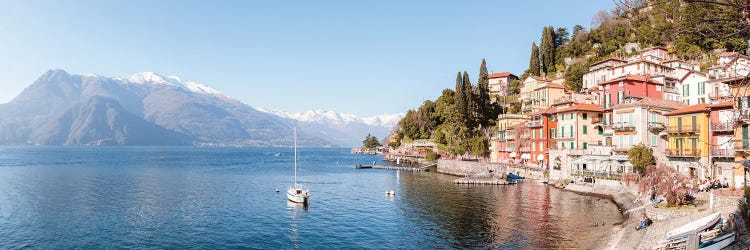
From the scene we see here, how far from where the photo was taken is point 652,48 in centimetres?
9444

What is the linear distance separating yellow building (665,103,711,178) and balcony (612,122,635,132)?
4552 mm

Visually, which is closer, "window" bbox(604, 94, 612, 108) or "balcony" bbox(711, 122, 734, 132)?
"balcony" bbox(711, 122, 734, 132)

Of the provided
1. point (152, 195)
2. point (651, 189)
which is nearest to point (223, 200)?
point (152, 195)

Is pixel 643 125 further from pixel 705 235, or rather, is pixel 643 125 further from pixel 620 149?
pixel 705 235

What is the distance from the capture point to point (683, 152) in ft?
170

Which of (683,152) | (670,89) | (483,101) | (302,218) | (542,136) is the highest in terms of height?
(483,101)

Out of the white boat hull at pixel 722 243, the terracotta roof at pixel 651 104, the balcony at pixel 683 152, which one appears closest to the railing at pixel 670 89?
the terracotta roof at pixel 651 104

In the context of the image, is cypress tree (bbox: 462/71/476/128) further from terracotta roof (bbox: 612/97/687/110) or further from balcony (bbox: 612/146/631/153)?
balcony (bbox: 612/146/631/153)

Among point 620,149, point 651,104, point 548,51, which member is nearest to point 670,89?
point 651,104

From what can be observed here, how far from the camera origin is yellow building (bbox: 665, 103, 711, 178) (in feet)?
161

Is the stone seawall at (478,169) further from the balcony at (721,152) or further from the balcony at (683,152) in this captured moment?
the balcony at (721,152)

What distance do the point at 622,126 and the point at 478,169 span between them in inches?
1282

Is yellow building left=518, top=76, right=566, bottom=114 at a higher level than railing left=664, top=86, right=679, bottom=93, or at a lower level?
higher

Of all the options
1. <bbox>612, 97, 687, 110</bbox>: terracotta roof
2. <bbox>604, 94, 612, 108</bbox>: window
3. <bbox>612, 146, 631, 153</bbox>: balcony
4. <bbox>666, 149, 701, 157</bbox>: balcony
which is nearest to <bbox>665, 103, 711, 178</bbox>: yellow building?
<bbox>666, 149, 701, 157</bbox>: balcony
